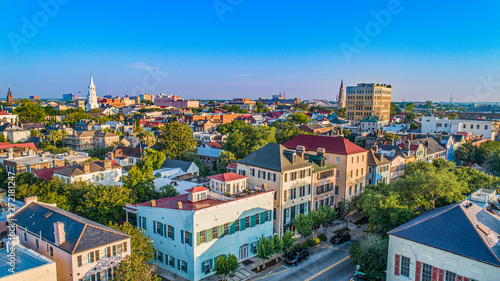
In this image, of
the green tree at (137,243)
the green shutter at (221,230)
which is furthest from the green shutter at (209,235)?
the green tree at (137,243)

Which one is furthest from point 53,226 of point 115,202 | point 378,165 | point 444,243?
point 378,165

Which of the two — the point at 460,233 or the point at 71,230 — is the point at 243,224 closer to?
the point at 71,230

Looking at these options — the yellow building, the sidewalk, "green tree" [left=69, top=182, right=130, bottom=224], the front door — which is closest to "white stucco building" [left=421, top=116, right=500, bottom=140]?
the yellow building

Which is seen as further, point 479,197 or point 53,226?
point 479,197

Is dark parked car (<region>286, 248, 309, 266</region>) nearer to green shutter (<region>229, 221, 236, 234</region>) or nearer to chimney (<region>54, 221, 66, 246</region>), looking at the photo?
green shutter (<region>229, 221, 236, 234</region>)

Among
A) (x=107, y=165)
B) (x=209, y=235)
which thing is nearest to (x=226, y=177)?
(x=209, y=235)

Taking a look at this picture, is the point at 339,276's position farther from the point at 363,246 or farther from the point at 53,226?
the point at 53,226
